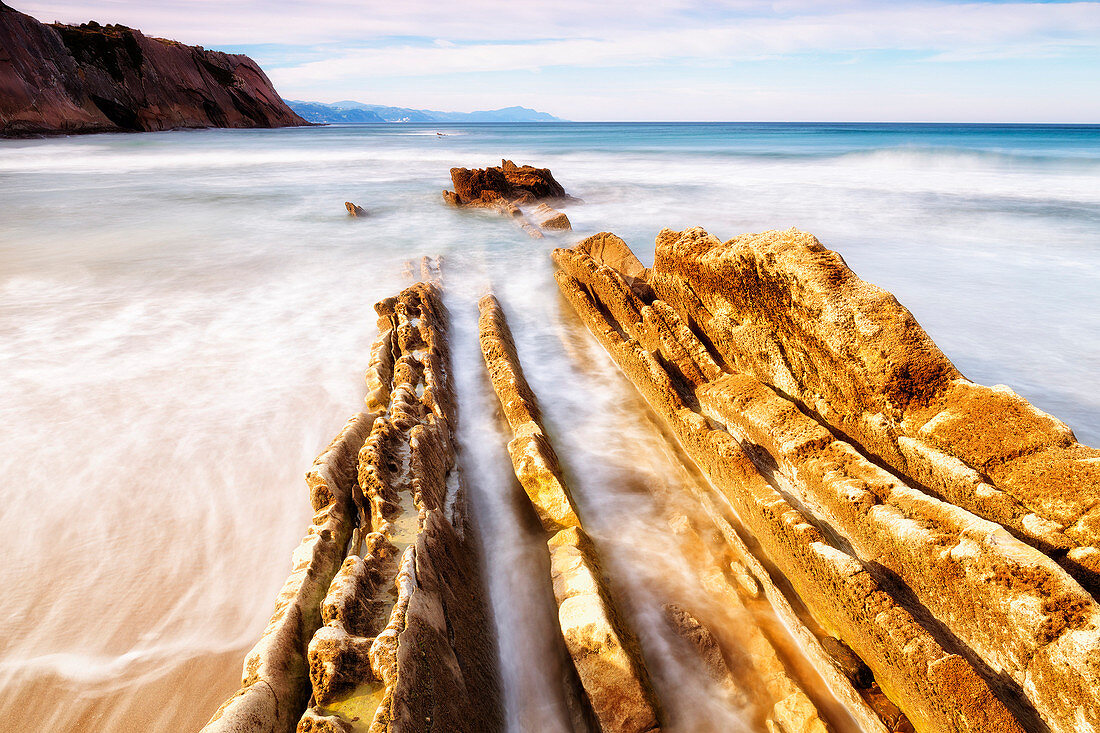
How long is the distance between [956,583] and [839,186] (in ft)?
63.8

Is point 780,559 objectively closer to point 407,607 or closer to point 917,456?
point 917,456

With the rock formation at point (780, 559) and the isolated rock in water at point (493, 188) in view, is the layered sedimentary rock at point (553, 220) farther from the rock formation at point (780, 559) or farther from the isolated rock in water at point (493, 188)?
the rock formation at point (780, 559)

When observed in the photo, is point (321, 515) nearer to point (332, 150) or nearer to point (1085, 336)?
point (1085, 336)

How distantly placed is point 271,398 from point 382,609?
3.04m

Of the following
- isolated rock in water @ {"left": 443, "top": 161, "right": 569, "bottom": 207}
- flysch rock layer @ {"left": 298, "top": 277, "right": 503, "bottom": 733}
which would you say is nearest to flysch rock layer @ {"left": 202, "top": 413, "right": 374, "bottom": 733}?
flysch rock layer @ {"left": 298, "top": 277, "right": 503, "bottom": 733}

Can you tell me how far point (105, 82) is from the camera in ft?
132

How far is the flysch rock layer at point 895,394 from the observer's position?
238 centimetres

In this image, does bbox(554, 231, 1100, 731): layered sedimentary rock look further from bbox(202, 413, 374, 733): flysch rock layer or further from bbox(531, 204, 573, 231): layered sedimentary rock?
bbox(531, 204, 573, 231): layered sedimentary rock

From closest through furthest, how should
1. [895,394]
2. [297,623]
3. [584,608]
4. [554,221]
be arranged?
1. [297,623]
2. [584,608]
3. [895,394]
4. [554,221]

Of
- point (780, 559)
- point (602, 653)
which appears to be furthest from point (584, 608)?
point (780, 559)

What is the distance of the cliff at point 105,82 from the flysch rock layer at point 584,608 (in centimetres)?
4581

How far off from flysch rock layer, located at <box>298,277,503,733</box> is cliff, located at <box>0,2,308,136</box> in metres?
45.4

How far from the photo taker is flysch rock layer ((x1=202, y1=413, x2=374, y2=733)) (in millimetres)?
1819

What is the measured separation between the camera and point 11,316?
6.42 m
